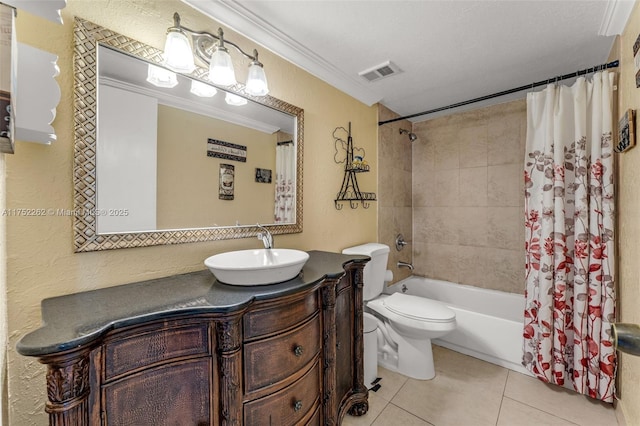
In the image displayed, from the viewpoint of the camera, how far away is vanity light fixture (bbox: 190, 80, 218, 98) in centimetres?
133

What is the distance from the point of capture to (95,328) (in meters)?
0.70

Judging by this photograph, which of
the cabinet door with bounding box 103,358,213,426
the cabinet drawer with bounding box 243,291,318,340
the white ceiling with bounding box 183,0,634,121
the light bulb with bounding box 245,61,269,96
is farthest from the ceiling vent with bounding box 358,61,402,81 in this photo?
the cabinet door with bounding box 103,358,213,426

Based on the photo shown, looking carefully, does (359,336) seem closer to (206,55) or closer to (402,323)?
(402,323)

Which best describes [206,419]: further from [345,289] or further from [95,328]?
[345,289]

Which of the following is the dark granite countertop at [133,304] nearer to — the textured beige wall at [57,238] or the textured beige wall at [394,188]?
the textured beige wall at [57,238]

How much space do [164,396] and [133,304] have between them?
298mm

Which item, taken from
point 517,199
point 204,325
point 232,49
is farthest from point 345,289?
point 517,199

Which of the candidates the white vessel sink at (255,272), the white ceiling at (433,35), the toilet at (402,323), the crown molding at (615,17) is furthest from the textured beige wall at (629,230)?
the white vessel sink at (255,272)

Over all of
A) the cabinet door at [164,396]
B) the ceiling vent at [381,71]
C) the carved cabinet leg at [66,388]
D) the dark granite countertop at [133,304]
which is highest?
the ceiling vent at [381,71]

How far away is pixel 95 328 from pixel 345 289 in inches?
43.9

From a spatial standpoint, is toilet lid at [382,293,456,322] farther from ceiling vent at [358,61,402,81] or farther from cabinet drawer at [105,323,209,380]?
ceiling vent at [358,61,402,81]

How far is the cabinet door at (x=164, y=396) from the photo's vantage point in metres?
0.77

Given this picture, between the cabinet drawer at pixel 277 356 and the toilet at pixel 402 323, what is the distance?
1.01 m

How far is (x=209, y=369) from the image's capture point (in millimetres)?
893
